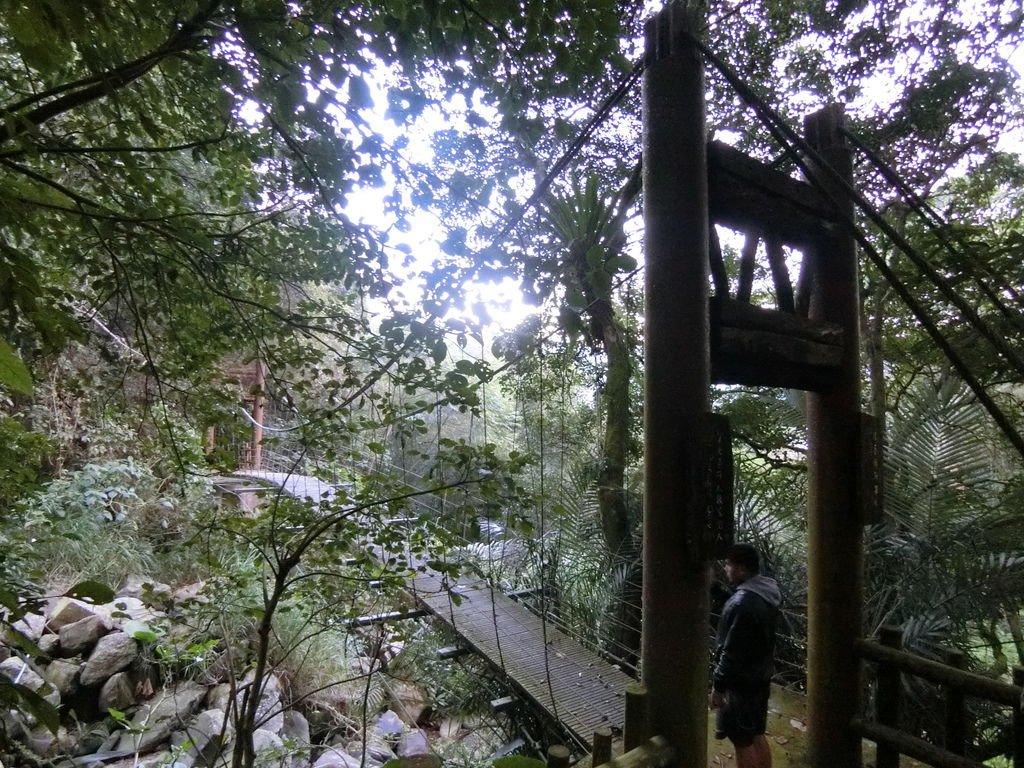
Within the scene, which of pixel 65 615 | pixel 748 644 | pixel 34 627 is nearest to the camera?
pixel 748 644

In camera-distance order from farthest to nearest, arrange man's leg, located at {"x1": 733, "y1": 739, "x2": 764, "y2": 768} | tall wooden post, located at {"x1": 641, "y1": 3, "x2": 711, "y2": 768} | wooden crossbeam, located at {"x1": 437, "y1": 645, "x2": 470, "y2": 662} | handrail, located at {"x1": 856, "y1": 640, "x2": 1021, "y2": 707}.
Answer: wooden crossbeam, located at {"x1": 437, "y1": 645, "x2": 470, "y2": 662} → man's leg, located at {"x1": 733, "y1": 739, "x2": 764, "y2": 768} → handrail, located at {"x1": 856, "y1": 640, "x2": 1021, "y2": 707} → tall wooden post, located at {"x1": 641, "y1": 3, "x2": 711, "y2": 768}

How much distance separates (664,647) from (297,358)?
1646 mm

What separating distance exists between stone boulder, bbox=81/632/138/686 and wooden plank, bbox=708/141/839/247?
20.1 feet

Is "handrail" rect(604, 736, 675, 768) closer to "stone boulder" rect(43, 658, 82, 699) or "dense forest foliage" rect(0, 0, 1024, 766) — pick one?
"dense forest foliage" rect(0, 0, 1024, 766)

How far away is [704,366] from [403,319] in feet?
3.05

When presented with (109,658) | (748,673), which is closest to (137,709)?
(109,658)

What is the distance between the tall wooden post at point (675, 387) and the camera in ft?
4.70

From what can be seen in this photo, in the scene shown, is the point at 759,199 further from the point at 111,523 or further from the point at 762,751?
the point at 111,523

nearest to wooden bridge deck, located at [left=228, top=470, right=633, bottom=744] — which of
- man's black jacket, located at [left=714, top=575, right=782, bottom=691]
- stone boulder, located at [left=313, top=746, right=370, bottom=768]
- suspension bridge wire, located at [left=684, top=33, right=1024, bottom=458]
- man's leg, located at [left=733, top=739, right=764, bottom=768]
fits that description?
man's leg, located at [left=733, top=739, right=764, bottom=768]

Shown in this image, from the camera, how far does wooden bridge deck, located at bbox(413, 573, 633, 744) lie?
10.6ft

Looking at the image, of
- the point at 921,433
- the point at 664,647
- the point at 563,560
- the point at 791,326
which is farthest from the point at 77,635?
the point at 921,433

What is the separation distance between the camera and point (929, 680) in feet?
7.18

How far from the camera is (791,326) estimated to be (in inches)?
77.2

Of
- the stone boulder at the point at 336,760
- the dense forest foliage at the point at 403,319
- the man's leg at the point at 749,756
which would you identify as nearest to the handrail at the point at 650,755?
the dense forest foliage at the point at 403,319
